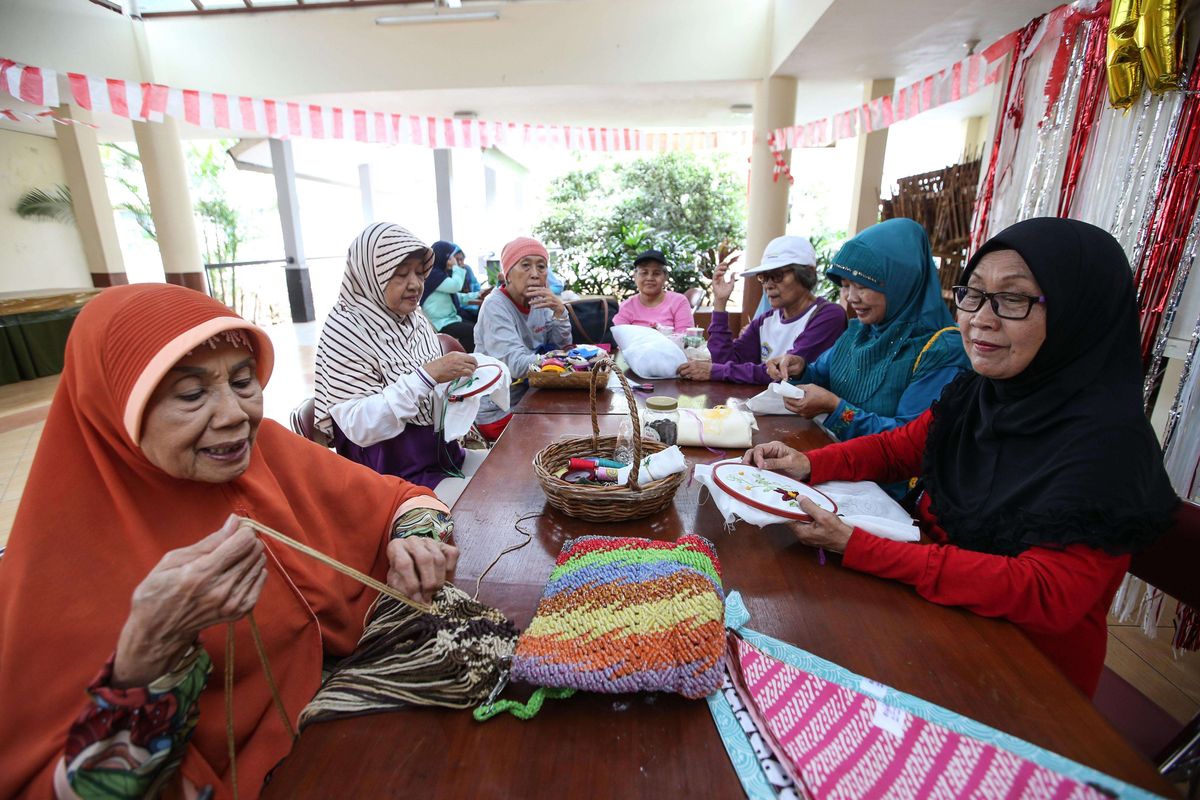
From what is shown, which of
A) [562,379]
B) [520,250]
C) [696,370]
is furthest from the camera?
[520,250]

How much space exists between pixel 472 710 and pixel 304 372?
668cm

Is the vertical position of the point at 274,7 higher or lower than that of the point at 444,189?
higher

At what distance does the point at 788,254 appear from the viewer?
3002 mm

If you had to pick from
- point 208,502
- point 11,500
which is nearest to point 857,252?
point 208,502

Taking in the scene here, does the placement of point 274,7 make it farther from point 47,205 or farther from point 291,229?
point 47,205

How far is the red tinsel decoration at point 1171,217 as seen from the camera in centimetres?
191

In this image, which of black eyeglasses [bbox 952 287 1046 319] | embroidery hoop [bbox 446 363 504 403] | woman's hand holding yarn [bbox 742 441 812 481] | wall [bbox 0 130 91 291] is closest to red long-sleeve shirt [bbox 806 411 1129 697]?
woman's hand holding yarn [bbox 742 441 812 481]

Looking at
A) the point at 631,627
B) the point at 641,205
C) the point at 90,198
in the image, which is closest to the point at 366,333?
the point at 631,627

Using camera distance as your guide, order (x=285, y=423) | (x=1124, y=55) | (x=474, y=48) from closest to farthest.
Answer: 1. (x=1124, y=55)
2. (x=285, y=423)
3. (x=474, y=48)

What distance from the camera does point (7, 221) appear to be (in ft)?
28.0

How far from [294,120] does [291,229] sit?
12.3 feet

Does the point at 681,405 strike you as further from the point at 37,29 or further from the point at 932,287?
the point at 37,29

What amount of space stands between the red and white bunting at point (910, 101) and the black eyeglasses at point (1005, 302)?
2691 millimetres

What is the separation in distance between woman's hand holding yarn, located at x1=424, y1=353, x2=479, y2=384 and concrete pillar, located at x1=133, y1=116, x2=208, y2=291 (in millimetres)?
6906
